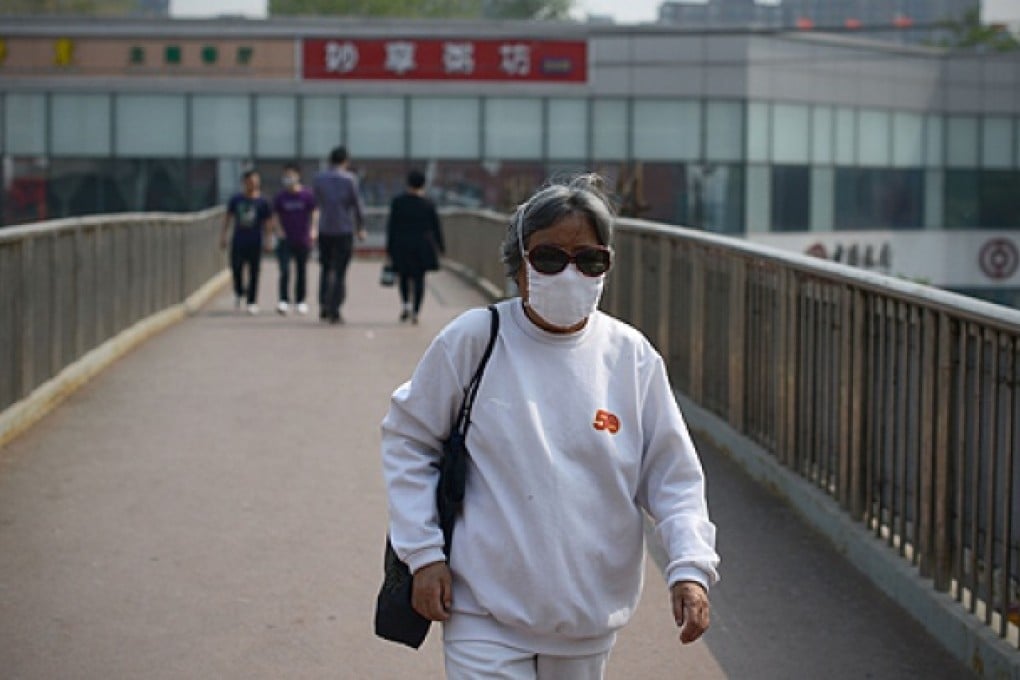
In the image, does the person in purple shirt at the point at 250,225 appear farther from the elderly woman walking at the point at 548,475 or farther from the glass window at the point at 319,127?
the glass window at the point at 319,127

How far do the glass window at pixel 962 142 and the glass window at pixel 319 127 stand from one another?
918 inches

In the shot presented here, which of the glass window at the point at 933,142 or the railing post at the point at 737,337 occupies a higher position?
the glass window at the point at 933,142

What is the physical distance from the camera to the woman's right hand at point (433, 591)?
Result: 14.7 ft

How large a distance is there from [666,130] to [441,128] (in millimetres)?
6698

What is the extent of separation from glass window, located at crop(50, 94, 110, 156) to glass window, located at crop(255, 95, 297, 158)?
415 cm

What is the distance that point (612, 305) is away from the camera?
16625 mm

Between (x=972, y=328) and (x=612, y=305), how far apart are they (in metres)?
9.39

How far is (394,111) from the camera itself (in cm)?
6122

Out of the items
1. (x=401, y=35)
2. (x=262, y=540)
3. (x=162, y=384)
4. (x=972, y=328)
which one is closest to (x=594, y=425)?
(x=972, y=328)

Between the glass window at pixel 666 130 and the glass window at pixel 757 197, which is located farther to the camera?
the glass window at pixel 757 197

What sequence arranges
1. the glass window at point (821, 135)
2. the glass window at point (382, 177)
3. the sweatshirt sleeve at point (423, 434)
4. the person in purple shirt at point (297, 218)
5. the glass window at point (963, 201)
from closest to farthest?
the sweatshirt sleeve at point (423, 434)
the person in purple shirt at point (297, 218)
the glass window at point (382, 177)
the glass window at point (821, 135)
the glass window at point (963, 201)

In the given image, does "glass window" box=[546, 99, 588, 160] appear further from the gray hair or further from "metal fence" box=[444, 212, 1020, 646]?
the gray hair

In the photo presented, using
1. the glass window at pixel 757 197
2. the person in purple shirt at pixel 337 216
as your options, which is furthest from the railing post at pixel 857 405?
the glass window at pixel 757 197

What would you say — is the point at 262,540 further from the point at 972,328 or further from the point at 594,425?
the point at 594,425
